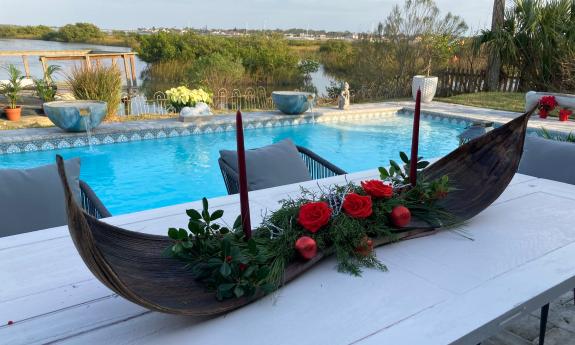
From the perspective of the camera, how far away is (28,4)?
49.6 feet

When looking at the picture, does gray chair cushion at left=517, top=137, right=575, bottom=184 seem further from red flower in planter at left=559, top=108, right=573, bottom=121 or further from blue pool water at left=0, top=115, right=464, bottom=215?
red flower in planter at left=559, top=108, right=573, bottom=121

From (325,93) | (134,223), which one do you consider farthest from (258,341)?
(325,93)

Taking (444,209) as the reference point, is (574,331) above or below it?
below

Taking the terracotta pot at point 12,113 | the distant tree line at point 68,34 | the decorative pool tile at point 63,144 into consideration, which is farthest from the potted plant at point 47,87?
the distant tree line at point 68,34

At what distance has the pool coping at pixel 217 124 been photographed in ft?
18.9

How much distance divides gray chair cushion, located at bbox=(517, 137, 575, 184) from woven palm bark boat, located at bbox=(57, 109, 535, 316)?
2.52 feet

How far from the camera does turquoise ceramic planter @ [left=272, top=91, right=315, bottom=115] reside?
762cm

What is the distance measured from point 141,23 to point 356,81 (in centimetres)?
1221

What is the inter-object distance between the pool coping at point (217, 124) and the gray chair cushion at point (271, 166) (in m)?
4.37

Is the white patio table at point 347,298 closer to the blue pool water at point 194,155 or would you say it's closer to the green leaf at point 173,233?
the green leaf at point 173,233

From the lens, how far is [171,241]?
1243 mm

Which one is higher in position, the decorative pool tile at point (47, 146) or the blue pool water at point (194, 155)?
the decorative pool tile at point (47, 146)

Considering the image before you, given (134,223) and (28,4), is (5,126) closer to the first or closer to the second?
(134,223)

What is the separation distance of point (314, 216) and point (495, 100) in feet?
31.6
